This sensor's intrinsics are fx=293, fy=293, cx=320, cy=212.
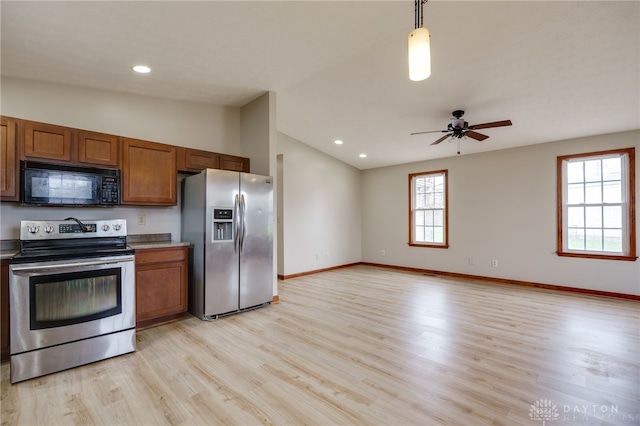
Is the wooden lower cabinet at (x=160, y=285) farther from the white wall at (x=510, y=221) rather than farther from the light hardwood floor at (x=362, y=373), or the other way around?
the white wall at (x=510, y=221)

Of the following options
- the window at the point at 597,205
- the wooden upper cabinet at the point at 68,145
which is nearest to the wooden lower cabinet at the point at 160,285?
the wooden upper cabinet at the point at 68,145

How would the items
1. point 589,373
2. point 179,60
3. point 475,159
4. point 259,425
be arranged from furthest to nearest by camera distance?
point 475,159, point 179,60, point 589,373, point 259,425

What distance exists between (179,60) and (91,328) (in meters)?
2.55

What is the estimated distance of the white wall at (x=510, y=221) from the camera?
4.54 meters

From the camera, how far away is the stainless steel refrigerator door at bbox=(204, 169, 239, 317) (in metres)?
3.36

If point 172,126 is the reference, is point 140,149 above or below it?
below

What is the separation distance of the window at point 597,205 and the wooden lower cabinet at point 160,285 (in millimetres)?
5730

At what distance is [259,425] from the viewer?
1698mm

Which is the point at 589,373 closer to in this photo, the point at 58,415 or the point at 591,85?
the point at 591,85

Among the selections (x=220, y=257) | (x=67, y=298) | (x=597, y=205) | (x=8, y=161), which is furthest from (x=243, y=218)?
(x=597, y=205)

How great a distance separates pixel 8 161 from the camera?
2.52 m

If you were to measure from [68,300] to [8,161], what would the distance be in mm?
1331

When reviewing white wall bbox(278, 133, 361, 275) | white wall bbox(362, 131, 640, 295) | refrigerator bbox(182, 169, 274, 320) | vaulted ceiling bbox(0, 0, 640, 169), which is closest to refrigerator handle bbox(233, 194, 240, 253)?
refrigerator bbox(182, 169, 274, 320)

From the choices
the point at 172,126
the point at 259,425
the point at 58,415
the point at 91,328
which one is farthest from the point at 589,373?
the point at 172,126
